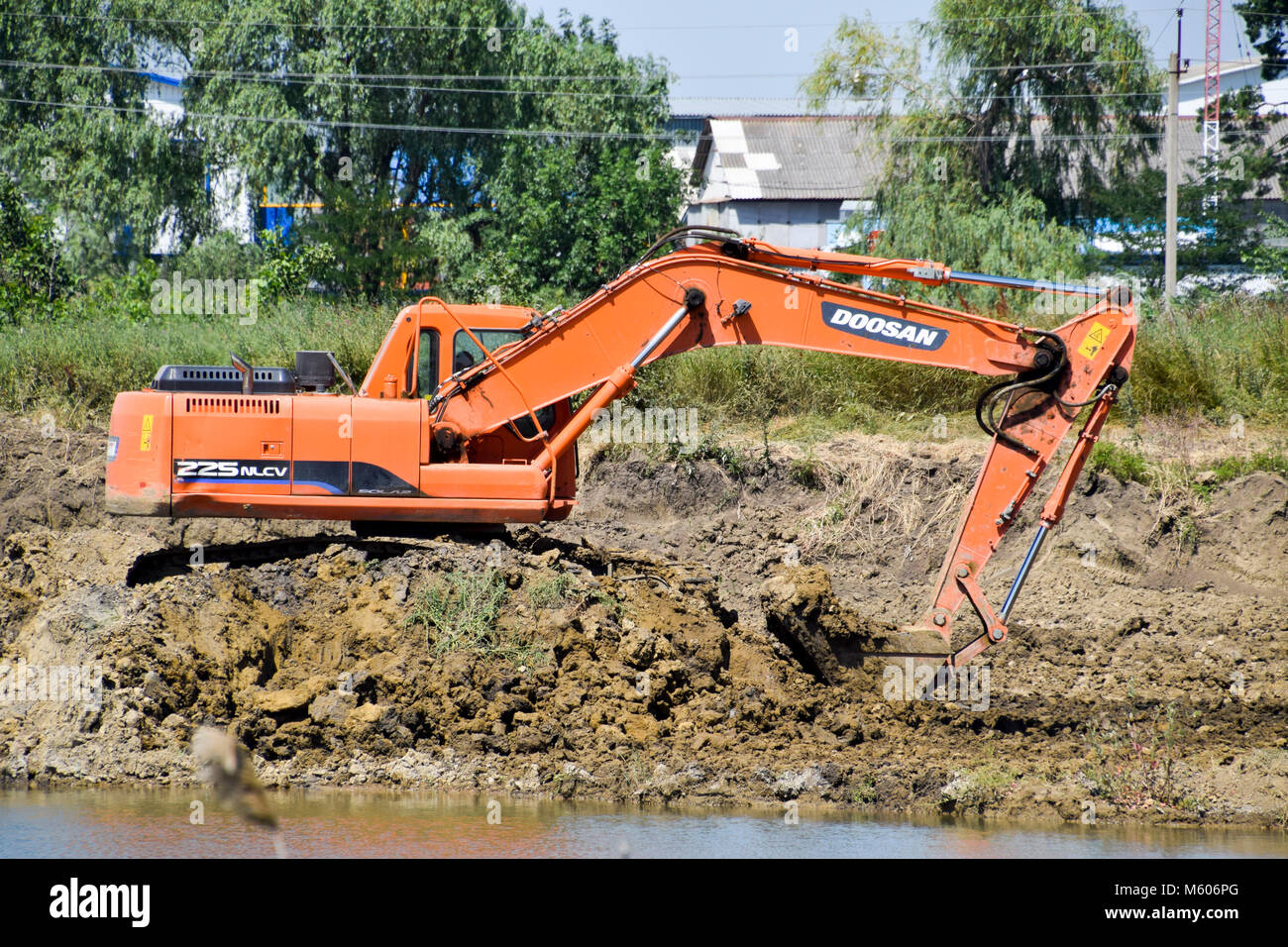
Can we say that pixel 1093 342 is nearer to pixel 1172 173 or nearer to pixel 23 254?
pixel 1172 173

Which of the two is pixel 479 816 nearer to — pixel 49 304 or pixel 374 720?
pixel 374 720

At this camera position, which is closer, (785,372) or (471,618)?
(471,618)

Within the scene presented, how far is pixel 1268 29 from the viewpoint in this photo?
2853cm

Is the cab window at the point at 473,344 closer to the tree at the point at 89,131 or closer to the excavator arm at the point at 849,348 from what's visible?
the excavator arm at the point at 849,348

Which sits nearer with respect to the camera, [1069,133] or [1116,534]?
[1116,534]

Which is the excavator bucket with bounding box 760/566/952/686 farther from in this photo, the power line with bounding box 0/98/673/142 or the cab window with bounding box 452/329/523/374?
the power line with bounding box 0/98/673/142

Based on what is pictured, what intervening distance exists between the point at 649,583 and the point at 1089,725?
11.4 feet

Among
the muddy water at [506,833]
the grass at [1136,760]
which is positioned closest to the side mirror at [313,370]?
the muddy water at [506,833]

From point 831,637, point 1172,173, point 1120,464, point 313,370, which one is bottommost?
point 831,637

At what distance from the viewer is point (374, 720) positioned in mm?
8031

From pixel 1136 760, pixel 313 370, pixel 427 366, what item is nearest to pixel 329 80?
pixel 313 370

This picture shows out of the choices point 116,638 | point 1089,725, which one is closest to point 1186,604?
point 1089,725

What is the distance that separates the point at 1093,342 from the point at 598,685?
4140mm

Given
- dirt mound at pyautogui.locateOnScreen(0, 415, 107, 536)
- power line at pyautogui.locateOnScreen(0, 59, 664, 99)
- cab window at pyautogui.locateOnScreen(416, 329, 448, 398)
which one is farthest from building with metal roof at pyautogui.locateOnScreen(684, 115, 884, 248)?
cab window at pyautogui.locateOnScreen(416, 329, 448, 398)
